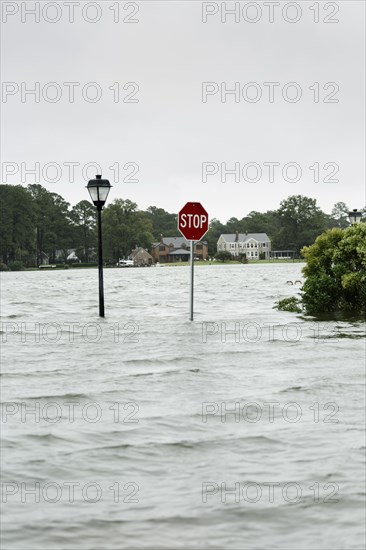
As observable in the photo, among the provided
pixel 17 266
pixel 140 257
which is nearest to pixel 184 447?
pixel 17 266

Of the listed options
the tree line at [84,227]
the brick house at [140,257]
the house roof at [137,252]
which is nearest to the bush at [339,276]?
the tree line at [84,227]

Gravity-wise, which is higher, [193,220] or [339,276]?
[193,220]

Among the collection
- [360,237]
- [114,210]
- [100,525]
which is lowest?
[100,525]

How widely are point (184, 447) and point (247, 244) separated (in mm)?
164319

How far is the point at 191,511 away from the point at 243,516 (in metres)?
0.32

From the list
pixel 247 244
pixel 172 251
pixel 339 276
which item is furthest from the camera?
pixel 172 251

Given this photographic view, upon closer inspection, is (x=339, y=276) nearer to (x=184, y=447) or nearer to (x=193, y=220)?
(x=193, y=220)

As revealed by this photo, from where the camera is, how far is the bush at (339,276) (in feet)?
63.5

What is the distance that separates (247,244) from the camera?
557ft

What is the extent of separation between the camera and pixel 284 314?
19953 mm

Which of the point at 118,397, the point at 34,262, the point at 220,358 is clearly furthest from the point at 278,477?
the point at 34,262

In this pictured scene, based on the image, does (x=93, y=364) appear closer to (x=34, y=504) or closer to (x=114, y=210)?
(x=34, y=504)

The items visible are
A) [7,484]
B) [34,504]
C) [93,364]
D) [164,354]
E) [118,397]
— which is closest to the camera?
[34,504]

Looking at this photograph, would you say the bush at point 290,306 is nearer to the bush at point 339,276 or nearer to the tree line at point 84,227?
the bush at point 339,276
